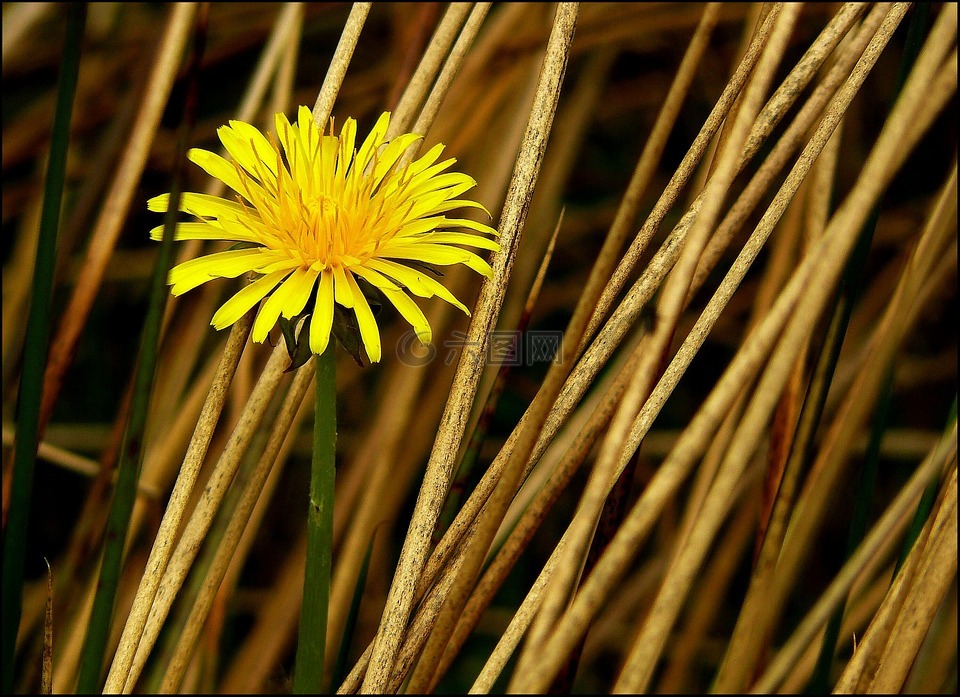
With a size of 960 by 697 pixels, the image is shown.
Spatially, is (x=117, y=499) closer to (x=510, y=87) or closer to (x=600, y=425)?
(x=600, y=425)

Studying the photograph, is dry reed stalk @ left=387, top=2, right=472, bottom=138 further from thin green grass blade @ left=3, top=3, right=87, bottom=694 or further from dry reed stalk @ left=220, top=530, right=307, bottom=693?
dry reed stalk @ left=220, top=530, right=307, bottom=693

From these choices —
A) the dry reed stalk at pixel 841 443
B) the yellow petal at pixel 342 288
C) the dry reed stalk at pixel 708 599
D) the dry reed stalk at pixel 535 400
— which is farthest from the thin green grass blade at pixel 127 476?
the dry reed stalk at pixel 708 599

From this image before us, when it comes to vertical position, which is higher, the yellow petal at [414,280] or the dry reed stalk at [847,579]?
the yellow petal at [414,280]

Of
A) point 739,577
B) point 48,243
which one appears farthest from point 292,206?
point 739,577

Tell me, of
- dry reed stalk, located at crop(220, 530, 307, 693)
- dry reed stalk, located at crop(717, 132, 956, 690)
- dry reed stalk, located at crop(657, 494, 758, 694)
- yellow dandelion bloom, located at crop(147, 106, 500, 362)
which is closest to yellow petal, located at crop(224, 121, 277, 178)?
yellow dandelion bloom, located at crop(147, 106, 500, 362)

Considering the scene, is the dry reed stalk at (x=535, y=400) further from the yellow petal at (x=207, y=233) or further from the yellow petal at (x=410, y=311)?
the yellow petal at (x=207, y=233)

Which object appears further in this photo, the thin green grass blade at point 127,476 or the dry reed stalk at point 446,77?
the dry reed stalk at point 446,77

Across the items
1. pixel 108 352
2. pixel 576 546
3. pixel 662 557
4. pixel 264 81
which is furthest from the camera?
pixel 108 352
